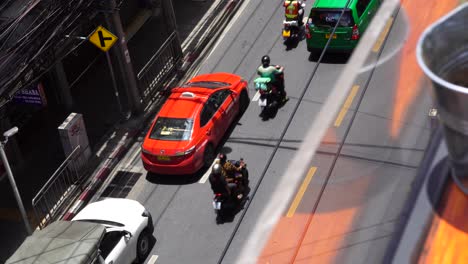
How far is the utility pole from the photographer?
18.9 meters

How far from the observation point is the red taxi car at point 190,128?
58.4 ft

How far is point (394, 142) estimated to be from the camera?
3.73 m

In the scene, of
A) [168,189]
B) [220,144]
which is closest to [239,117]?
[220,144]

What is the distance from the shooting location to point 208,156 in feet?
60.3

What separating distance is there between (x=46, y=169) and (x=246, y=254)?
16926 mm

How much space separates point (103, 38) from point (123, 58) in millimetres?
1942

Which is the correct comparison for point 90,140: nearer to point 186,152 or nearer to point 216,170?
point 186,152

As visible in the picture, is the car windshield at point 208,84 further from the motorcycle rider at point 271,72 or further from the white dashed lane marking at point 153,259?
the white dashed lane marking at point 153,259

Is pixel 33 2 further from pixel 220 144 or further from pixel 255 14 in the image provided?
pixel 255 14

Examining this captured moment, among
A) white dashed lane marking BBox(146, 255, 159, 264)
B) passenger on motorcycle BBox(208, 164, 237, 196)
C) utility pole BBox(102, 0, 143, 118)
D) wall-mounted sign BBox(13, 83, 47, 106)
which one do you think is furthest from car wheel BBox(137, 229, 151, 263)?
utility pole BBox(102, 0, 143, 118)

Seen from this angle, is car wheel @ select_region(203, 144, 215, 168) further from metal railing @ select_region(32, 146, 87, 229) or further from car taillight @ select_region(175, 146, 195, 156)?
metal railing @ select_region(32, 146, 87, 229)

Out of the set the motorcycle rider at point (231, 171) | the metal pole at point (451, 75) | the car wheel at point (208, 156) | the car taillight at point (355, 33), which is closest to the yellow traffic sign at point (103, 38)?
the car wheel at point (208, 156)

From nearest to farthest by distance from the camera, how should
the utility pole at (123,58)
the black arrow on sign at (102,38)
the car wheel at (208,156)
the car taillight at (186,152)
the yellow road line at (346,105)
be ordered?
the yellow road line at (346,105) < the car taillight at (186,152) < the black arrow on sign at (102,38) < the car wheel at (208,156) < the utility pole at (123,58)

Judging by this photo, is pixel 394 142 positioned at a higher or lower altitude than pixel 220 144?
higher
